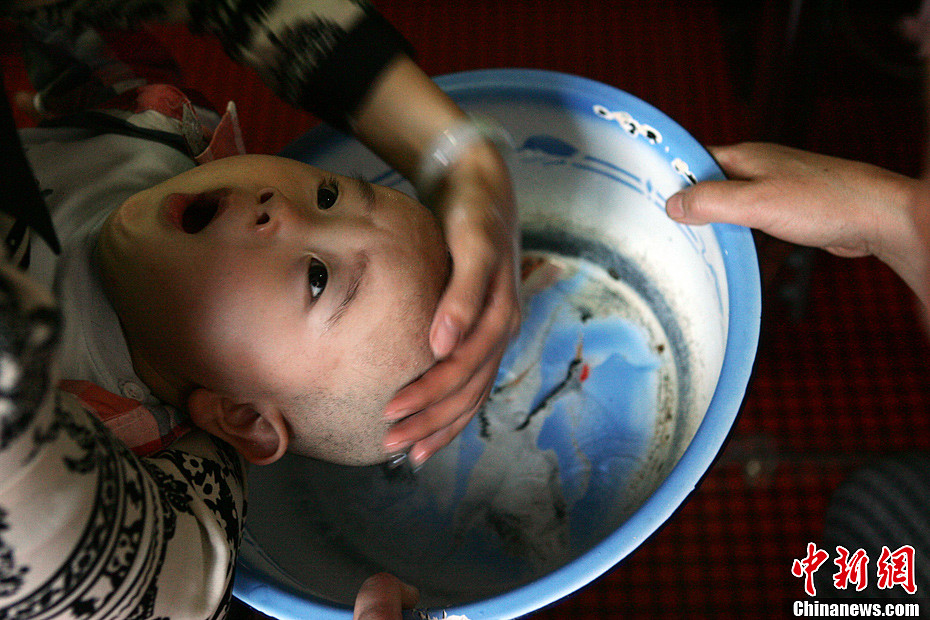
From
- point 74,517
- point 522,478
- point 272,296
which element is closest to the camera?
point 74,517

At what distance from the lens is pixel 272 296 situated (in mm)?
475

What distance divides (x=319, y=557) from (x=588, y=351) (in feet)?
1.14

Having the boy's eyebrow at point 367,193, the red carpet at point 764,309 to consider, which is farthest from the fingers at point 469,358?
the red carpet at point 764,309

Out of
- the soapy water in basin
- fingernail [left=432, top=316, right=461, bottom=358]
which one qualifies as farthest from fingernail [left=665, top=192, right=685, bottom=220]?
fingernail [left=432, top=316, right=461, bottom=358]

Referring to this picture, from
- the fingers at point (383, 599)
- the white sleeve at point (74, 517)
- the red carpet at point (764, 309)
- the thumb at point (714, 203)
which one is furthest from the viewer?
the red carpet at point (764, 309)

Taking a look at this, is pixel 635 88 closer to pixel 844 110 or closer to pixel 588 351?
pixel 844 110

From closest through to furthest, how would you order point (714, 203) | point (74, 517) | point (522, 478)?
point (74, 517)
point (714, 203)
point (522, 478)

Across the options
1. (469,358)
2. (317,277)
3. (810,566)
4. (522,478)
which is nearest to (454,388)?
(469,358)

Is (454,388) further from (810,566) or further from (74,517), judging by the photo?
(810,566)

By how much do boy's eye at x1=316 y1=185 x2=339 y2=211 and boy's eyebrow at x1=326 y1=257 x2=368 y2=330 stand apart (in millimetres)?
62

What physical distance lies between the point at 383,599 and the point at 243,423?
0.16 m

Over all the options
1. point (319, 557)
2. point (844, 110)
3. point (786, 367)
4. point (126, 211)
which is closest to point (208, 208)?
point (126, 211)

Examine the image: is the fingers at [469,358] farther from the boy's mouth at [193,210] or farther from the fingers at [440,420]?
the boy's mouth at [193,210]

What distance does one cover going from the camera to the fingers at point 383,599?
18.5 inches
